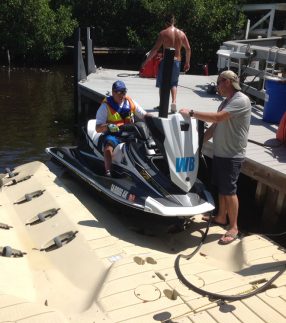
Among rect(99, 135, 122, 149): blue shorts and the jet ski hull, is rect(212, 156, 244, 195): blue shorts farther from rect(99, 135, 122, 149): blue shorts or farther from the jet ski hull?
rect(99, 135, 122, 149): blue shorts

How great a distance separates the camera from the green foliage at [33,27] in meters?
22.3

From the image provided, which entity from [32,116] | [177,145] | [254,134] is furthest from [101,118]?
[32,116]

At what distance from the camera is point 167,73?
14.8 feet

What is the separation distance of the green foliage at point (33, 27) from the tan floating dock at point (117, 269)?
61.8ft

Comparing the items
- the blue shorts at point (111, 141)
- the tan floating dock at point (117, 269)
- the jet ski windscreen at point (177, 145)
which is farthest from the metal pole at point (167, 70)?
the tan floating dock at point (117, 269)

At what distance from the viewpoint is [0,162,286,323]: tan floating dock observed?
345cm

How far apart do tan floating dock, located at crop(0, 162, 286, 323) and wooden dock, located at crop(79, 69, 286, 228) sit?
0.97 metres

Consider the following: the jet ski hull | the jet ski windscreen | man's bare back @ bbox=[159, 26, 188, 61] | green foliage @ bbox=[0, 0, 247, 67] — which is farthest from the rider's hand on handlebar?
green foliage @ bbox=[0, 0, 247, 67]

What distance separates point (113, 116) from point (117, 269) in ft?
7.34

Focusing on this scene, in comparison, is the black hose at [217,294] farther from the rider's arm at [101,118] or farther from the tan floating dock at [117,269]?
the rider's arm at [101,118]

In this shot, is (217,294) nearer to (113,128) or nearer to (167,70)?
(167,70)

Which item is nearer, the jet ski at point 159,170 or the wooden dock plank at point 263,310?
the wooden dock plank at point 263,310

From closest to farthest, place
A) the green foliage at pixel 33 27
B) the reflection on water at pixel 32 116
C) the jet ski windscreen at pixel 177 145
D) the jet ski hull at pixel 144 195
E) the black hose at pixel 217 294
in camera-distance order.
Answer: the black hose at pixel 217 294 < the jet ski hull at pixel 144 195 < the jet ski windscreen at pixel 177 145 < the reflection on water at pixel 32 116 < the green foliage at pixel 33 27

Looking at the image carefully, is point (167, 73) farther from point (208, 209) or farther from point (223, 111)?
point (208, 209)
